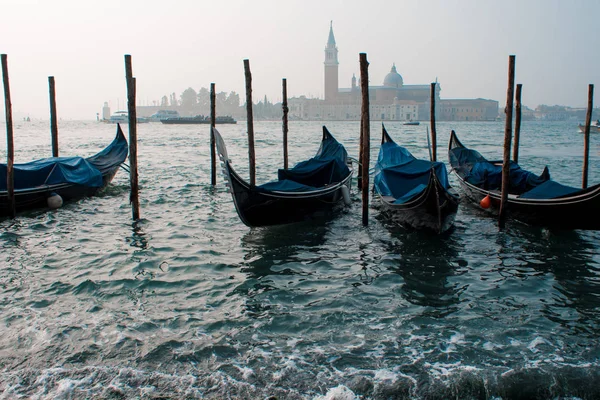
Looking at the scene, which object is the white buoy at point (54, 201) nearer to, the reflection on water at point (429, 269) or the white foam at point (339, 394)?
the reflection on water at point (429, 269)

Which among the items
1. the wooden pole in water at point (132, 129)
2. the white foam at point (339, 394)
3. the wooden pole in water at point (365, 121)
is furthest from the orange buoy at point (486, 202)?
the white foam at point (339, 394)

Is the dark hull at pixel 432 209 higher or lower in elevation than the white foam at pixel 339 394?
higher

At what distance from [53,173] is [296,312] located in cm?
464

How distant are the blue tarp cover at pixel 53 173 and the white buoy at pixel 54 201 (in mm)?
235

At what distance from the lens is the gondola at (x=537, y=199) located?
14.9ft

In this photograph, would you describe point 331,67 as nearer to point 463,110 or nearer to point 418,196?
point 463,110

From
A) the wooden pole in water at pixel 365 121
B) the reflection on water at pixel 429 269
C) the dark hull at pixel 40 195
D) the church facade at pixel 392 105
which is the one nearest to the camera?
the reflection on water at pixel 429 269

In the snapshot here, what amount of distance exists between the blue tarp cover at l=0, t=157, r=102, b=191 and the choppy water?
2.94 feet

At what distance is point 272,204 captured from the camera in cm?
505

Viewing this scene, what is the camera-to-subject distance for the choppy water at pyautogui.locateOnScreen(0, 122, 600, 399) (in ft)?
8.13

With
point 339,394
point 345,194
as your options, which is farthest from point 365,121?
point 339,394

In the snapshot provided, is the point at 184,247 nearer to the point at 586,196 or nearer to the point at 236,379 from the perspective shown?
the point at 236,379

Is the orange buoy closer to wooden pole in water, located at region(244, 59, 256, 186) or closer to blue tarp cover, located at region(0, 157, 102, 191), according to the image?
wooden pole in water, located at region(244, 59, 256, 186)

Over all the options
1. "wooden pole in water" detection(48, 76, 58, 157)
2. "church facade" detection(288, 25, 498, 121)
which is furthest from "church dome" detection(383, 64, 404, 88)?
"wooden pole in water" detection(48, 76, 58, 157)
